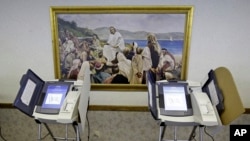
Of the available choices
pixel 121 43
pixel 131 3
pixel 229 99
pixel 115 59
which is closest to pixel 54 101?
pixel 115 59

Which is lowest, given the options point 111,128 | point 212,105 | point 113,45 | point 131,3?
point 111,128

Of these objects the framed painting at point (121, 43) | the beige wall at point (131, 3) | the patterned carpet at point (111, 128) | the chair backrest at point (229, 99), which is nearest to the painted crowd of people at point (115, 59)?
the framed painting at point (121, 43)

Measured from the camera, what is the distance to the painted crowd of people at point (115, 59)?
2566mm

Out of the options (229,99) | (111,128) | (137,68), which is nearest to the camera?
(229,99)

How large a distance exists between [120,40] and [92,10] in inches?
16.8

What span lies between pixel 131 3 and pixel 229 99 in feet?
4.39

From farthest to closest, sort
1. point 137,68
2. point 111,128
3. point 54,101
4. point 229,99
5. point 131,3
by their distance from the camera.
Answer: point 111,128
point 137,68
point 131,3
point 54,101
point 229,99

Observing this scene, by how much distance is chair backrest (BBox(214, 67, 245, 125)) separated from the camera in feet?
6.00

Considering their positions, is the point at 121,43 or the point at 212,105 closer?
the point at 212,105

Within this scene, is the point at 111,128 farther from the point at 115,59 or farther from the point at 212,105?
the point at 212,105

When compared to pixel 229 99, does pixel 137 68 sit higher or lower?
higher

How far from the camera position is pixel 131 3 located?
8.19 ft

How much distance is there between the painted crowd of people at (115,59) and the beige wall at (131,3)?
0.58 ft

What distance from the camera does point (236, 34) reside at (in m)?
2.51
